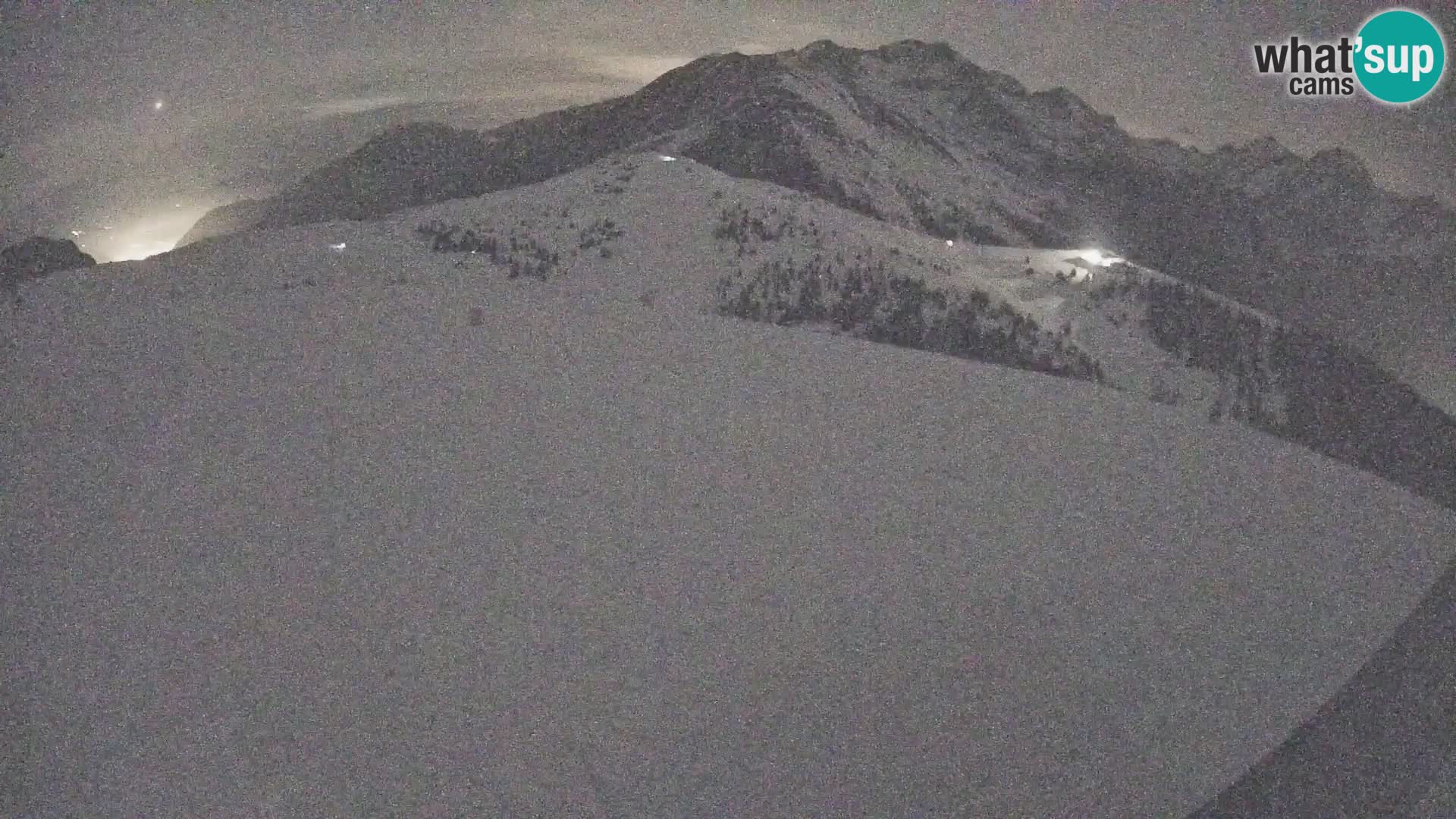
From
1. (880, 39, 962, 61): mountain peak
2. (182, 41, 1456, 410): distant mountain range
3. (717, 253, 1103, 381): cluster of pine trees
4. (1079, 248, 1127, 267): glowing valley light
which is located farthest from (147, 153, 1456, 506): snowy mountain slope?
(880, 39, 962, 61): mountain peak

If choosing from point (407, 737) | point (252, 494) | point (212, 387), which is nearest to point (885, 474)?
point (407, 737)

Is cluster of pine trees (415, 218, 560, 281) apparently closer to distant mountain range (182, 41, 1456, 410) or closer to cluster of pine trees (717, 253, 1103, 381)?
cluster of pine trees (717, 253, 1103, 381)

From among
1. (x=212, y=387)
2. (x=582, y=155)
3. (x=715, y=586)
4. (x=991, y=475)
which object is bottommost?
(x=715, y=586)

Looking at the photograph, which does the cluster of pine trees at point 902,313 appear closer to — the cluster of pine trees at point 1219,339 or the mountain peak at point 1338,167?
the cluster of pine trees at point 1219,339

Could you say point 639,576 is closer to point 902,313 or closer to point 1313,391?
point 902,313

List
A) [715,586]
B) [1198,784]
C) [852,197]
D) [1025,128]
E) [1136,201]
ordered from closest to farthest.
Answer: [1198,784] < [715,586] < [852,197] < [1136,201] < [1025,128]

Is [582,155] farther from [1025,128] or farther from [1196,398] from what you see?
[1025,128]

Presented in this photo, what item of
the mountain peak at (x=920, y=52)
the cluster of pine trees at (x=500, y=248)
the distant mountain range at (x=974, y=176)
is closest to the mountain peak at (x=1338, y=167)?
the distant mountain range at (x=974, y=176)
